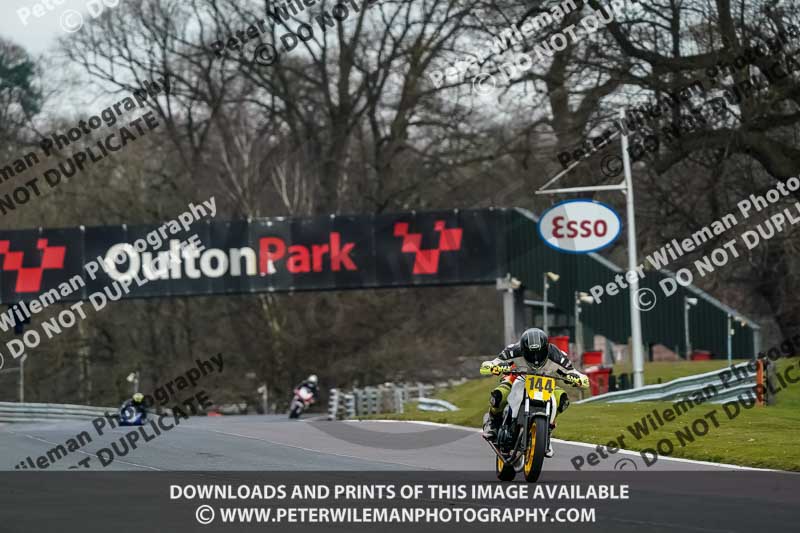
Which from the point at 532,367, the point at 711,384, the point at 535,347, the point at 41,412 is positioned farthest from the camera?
the point at 41,412

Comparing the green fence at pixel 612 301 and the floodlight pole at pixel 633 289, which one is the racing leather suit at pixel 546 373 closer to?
the floodlight pole at pixel 633 289

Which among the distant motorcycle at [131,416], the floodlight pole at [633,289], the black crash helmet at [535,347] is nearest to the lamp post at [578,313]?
the floodlight pole at [633,289]

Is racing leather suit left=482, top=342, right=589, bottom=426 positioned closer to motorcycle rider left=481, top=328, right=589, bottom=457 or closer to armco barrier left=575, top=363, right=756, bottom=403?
motorcycle rider left=481, top=328, right=589, bottom=457

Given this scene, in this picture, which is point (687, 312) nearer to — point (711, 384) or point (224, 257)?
point (224, 257)

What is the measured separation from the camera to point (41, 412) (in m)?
39.4

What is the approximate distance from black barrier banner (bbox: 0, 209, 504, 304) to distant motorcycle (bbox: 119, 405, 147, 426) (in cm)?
1301

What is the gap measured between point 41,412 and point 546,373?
28.3 m

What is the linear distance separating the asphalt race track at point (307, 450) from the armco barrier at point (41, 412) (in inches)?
442

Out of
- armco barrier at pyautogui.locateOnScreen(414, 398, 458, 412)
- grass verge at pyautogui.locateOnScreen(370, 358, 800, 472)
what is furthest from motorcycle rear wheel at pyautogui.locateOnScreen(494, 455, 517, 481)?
armco barrier at pyautogui.locateOnScreen(414, 398, 458, 412)

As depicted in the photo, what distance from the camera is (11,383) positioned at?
209 ft
